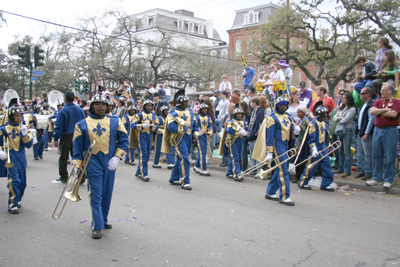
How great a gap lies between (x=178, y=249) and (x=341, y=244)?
2.17 meters

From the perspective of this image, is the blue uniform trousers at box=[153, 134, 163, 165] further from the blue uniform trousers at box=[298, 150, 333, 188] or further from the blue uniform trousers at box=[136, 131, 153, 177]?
the blue uniform trousers at box=[298, 150, 333, 188]

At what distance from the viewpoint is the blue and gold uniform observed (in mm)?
4816

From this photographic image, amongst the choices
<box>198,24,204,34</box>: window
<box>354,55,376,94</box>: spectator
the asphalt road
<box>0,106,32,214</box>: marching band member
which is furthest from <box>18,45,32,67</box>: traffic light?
<box>198,24,204,34</box>: window

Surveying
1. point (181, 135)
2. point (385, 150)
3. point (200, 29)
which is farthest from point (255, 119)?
point (200, 29)

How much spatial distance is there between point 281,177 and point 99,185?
357 centimetres

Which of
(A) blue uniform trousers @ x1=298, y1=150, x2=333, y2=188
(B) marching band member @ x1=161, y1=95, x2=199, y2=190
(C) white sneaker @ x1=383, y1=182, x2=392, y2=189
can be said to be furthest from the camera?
(A) blue uniform trousers @ x1=298, y1=150, x2=333, y2=188

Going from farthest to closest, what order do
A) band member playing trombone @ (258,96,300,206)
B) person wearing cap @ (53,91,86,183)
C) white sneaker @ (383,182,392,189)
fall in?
person wearing cap @ (53,91,86,183) → white sneaker @ (383,182,392,189) → band member playing trombone @ (258,96,300,206)

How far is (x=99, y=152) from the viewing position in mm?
4941

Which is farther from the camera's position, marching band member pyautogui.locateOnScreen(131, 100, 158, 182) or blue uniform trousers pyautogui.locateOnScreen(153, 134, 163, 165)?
blue uniform trousers pyautogui.locateOnScreen(153, 134, 163, 165)

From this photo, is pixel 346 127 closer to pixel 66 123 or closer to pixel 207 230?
pixel 207 230

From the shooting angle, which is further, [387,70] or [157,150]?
[157,150]

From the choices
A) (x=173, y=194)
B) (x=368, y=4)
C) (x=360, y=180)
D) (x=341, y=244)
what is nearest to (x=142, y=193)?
(x=173, y=194)

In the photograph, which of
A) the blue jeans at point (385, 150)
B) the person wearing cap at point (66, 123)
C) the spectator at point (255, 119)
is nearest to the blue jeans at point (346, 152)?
the blue jeans at point (385, 150)

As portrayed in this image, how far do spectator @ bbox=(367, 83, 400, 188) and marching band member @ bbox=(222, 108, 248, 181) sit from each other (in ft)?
10.4
